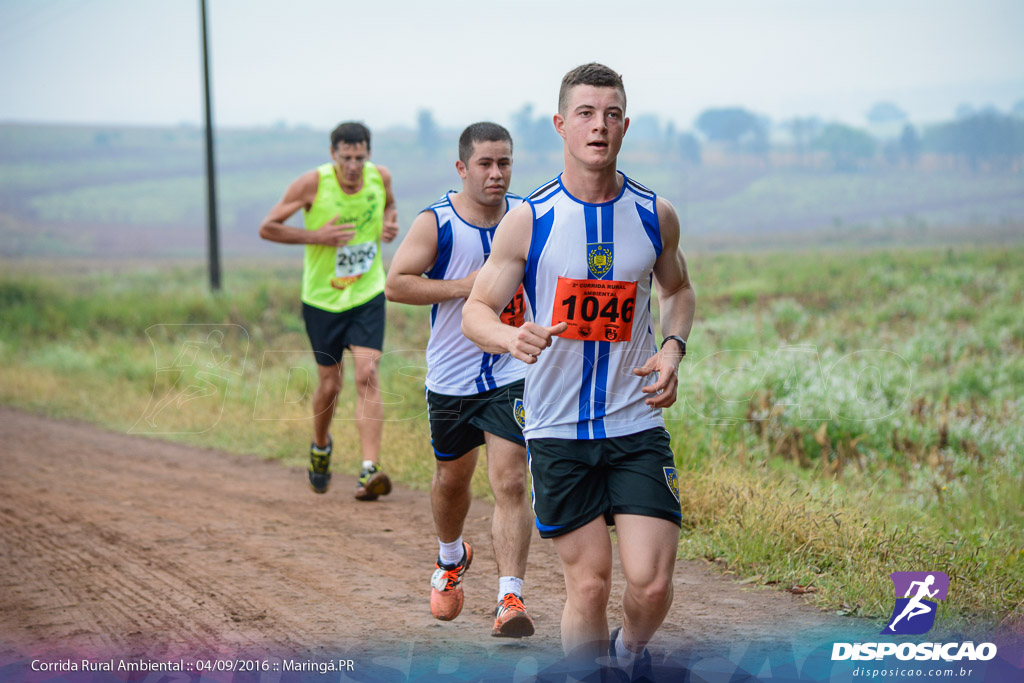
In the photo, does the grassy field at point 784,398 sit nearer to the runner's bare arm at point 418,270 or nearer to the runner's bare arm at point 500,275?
the runner's bare arm at point 418,270

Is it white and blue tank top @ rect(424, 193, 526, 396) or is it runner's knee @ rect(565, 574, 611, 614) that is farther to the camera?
white and blue tank top @ rect(424, 193, 526, 396)

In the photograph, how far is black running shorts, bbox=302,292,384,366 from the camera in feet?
25.0

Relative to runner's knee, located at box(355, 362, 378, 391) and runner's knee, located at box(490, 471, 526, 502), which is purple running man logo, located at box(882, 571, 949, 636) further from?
runner's knee, located at box(355, 362, 378, 391)

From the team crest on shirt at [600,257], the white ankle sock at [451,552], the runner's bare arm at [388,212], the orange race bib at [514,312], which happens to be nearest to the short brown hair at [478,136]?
the orange race bib at [514,312]

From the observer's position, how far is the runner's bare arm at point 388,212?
773 centimetres

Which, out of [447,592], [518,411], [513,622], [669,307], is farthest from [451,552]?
[669,307]

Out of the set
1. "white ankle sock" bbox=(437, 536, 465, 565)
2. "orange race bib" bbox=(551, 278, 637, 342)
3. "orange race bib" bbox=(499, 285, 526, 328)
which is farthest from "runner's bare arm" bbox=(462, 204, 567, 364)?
"white ankle sock" bbox=(437, 536, 465, 565)

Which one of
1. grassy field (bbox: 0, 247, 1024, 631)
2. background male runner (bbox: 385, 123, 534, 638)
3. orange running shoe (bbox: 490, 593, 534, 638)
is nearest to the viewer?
orange running shoe (bbox: 490, 593, 534, 638)

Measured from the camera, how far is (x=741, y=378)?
10953 millimetres

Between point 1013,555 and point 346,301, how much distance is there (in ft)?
16.0

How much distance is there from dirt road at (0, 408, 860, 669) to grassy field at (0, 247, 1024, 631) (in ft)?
1.91

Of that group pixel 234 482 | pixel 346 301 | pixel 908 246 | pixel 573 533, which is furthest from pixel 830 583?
pixel 908 246

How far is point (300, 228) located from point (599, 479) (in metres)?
4.70

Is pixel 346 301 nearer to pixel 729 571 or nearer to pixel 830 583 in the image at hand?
pixel 729 571
